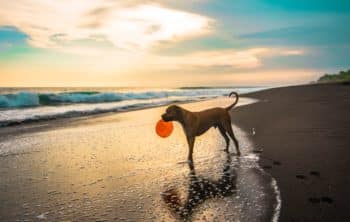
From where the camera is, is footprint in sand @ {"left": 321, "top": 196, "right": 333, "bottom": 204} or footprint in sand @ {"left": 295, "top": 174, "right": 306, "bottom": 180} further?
footprint in sand @ {"left": 295, "top": 174, "right": 306, "bottom": 180}

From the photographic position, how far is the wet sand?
4.36 meters

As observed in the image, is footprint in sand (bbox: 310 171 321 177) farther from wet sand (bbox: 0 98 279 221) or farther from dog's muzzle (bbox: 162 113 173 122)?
dog's muzzle (bbox: 162 113 173 122)

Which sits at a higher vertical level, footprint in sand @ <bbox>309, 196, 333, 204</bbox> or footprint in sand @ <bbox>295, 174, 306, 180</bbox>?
footprint in sand @ <bbox>295, 174, 306, 180</bbox>

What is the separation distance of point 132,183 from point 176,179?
2.47ft

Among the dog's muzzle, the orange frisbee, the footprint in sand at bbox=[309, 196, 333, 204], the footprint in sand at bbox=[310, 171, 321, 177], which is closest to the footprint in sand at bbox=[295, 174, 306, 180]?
the footprint in sand at bbox=[310, 171, 321, 177]

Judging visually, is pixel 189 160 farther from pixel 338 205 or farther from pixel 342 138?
pixel 342 138

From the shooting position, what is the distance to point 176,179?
588cm

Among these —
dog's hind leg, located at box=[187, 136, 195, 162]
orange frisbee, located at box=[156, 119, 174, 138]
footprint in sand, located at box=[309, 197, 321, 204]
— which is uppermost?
orange frisbee, located at box=[156, 119, 174, 138]

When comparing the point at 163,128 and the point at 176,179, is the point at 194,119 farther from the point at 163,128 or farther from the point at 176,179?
the point at 176,179

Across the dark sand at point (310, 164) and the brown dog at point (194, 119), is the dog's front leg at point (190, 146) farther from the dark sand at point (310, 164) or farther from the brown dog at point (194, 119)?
the dark sand at point (310, 164)

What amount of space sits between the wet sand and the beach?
0.01 m

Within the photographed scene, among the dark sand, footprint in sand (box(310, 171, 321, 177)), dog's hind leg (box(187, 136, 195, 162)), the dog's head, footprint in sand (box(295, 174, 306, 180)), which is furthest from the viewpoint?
the dog's head

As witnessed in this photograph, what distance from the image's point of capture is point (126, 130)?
484 inches

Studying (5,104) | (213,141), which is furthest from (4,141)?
(5,104)
